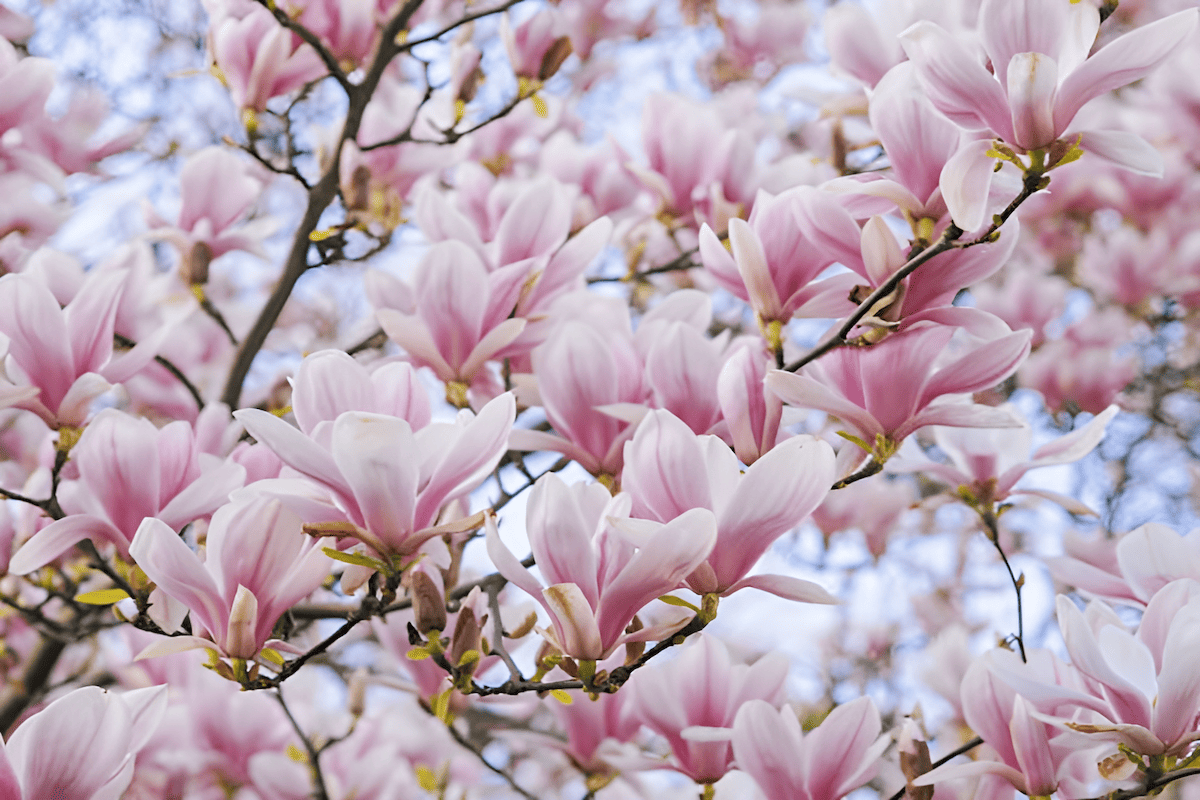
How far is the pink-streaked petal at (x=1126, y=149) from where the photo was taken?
1003 millimetres

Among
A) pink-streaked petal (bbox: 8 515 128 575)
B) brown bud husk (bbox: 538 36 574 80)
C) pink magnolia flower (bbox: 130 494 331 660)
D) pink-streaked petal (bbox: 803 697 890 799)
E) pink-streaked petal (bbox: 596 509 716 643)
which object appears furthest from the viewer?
brown bud husk (bbox: 538 36 574 80)

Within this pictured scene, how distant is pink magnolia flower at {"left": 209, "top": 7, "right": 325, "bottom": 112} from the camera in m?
1.89

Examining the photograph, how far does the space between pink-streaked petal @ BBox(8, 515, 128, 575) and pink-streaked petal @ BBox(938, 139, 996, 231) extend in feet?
3.54

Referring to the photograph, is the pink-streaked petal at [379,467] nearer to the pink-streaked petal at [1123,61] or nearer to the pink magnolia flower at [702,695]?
the pink magnolia flower at [702,695]

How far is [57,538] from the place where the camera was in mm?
1171

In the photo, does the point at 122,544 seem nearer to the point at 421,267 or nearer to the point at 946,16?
the point at 421,267

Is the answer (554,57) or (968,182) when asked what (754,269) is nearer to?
(968,182)

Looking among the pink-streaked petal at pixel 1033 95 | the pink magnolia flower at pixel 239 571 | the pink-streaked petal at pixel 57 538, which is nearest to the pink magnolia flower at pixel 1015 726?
the pink-streaked petal at pixel 1033 95

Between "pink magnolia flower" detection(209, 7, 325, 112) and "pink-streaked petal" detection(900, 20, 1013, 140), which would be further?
"pink magnolia flower" detection(209, 7, 325, 112)

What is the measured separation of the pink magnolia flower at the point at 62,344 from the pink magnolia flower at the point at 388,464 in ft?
1.45

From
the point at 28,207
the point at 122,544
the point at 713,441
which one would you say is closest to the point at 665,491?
the point at 713,441

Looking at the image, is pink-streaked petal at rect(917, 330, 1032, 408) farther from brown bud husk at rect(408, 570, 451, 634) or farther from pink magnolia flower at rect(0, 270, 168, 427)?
pink magnolia flower at rect(0, 270, 168, 427)

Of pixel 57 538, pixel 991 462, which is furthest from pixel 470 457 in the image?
pixel 991 462

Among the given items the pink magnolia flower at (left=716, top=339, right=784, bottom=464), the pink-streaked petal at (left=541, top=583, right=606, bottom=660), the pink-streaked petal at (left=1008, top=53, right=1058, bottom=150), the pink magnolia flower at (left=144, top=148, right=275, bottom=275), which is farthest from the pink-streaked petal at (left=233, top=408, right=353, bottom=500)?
the pink magnolia flower at (left=144, top=148, right=275, bottom=275)
